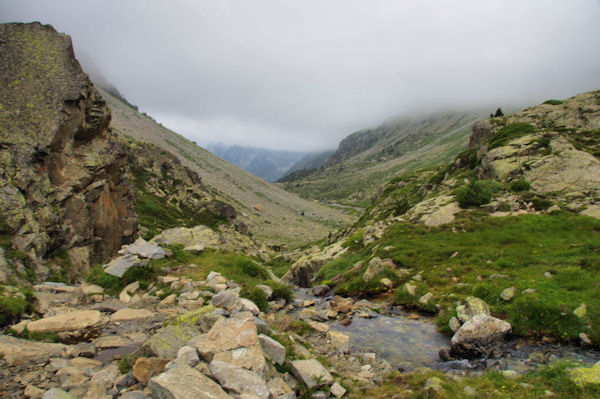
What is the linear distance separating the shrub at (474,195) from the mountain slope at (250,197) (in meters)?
75.9

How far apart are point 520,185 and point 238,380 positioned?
32.4 meters

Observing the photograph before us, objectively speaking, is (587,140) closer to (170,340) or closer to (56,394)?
(170,340)

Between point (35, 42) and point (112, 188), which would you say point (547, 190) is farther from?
point (35, 42)

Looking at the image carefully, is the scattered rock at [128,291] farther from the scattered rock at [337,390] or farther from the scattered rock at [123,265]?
the scattered rock at [337,390]

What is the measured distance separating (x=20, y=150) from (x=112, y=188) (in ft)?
37.4

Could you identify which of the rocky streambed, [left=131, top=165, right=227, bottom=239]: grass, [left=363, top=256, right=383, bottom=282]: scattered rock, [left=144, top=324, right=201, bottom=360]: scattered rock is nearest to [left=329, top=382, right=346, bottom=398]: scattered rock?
the rocky streambed

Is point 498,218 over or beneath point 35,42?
beneath

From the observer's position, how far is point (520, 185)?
28.4 meters

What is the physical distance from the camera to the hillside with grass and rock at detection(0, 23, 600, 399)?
7480 mm

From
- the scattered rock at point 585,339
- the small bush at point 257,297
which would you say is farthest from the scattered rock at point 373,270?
the scattered rock at point 585,339

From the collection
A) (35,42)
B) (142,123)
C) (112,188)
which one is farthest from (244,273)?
(142,123)

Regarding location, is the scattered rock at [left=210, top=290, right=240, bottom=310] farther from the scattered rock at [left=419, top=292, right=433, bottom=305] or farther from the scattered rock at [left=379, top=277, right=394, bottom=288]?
the scattered rock at [left=379, top=277, right=394, bottom=288]

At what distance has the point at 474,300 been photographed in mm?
15117

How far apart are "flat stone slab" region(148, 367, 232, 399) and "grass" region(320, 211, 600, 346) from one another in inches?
531
